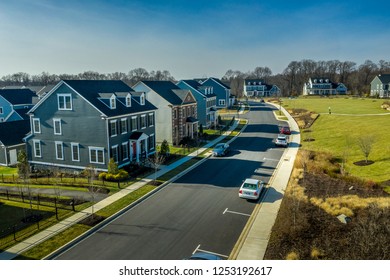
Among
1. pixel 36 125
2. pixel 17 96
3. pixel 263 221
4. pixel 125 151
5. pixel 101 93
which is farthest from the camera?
pixel 17 96

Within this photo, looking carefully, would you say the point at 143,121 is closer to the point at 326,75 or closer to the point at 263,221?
the point at 263,221

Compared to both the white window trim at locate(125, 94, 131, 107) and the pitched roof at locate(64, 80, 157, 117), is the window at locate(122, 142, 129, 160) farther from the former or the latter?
the white window trim at locate(125, 94, 131, 107)

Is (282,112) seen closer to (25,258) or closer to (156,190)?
(156,190)

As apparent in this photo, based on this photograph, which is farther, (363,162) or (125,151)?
(125,151)

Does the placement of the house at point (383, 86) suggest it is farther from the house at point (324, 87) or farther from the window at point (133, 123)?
the window at point (133, 123)

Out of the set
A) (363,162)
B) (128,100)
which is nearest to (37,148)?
(128,100)

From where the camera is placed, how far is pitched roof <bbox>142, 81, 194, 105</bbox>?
153 ft

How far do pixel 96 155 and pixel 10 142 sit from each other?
13.8 metres

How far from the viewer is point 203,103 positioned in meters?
59.9

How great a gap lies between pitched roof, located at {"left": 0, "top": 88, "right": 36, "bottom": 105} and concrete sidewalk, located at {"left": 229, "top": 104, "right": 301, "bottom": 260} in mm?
53799

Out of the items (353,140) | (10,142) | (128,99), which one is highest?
(128,99)

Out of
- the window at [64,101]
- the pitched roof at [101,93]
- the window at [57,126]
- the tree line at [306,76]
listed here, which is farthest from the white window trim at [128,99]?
the tree line at [306,76]

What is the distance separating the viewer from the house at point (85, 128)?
3106cm

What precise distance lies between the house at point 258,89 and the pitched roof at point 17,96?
302 feet
